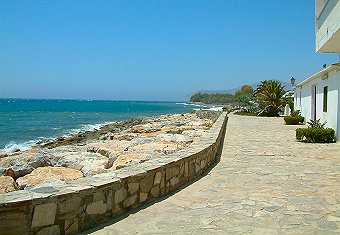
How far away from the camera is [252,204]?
248 inches

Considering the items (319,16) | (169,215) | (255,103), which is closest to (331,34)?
(319,16)

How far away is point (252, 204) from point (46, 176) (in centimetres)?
497

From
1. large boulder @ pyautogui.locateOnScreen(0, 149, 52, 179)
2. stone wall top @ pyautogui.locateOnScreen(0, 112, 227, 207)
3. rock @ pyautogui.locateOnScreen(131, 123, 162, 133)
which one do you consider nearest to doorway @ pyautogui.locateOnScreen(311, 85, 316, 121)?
rock @ pyautogui.locateOnScreen(131, 123, 162, 133)

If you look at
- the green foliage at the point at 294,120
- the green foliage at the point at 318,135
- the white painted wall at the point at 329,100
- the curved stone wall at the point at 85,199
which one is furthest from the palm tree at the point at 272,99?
the curved stone wall at the point at 85,199

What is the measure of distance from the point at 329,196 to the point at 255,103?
36869mm

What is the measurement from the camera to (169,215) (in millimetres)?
5609

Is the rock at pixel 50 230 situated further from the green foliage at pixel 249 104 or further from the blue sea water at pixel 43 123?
the green foliage at pixel 249 104

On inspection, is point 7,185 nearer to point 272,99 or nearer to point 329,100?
point 329,100

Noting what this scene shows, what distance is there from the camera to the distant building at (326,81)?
36.6ft

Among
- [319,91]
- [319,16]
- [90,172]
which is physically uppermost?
[319,16]

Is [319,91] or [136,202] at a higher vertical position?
[319,91]

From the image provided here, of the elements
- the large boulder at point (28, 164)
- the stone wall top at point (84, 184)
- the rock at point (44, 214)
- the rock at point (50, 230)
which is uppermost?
the stone wall top at point (84, 184)

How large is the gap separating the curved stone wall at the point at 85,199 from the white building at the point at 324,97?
10601mm

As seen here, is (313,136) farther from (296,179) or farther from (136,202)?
(136,202)
